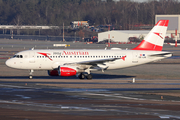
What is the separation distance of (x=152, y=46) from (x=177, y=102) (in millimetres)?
19887

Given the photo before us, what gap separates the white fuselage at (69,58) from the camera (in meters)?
44.2

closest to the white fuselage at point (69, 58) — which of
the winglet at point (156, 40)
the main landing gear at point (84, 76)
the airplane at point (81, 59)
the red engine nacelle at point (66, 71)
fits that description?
the airplane at point (81, 59)

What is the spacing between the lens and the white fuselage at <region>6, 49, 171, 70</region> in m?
44.2

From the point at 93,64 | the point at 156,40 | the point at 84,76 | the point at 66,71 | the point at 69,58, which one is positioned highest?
the point at 156,40

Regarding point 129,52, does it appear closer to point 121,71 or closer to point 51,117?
point 121,71

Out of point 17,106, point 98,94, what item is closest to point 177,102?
point 98,94

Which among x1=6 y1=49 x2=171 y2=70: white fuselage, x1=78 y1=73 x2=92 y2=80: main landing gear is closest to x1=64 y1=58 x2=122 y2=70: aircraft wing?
x1=6 y1=49 x2=171 y2=70: white fuselage

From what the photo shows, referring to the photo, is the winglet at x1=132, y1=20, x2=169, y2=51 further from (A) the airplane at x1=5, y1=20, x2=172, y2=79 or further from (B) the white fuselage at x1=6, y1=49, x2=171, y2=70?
(B) the white fuselage at x1=6, y1=49, x2=171, y2=70

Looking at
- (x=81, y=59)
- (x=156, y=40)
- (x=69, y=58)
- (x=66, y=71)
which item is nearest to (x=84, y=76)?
(x=81, y=59)

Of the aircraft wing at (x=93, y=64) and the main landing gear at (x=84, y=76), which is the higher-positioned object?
the aircraft wing at (x=93, y=64)

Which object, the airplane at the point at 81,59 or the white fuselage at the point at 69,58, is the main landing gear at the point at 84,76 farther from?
the white fuselage at the point at 69,58

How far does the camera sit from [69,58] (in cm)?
4447

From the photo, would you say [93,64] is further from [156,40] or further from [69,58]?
[156,40]

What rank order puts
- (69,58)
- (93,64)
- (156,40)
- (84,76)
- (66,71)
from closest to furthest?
1. (66,71)
2. (93,64)
3. (84,76)
4. (69,58)
5. (156,40)
